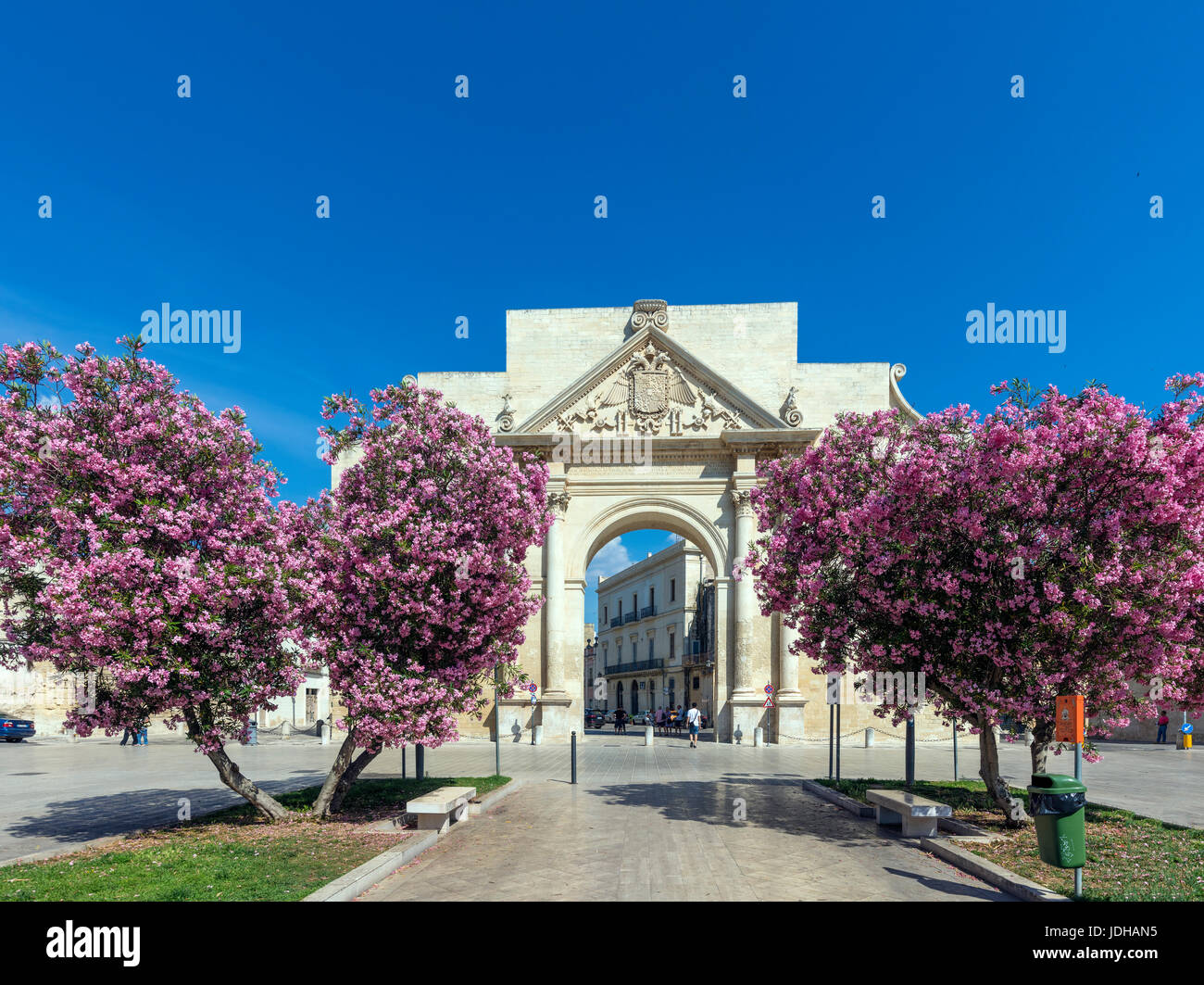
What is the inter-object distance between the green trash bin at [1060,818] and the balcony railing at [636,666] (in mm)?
50154

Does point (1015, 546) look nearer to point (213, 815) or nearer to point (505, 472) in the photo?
point (505, 472)

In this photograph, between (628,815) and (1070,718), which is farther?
(628,815)

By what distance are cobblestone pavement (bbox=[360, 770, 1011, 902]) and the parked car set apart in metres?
29.4

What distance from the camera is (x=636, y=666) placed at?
206ft

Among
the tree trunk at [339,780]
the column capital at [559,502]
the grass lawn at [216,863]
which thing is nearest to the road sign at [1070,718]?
the grass lawn at [216,863]

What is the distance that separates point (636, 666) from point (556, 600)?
33.0 metres

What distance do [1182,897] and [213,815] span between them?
1161cm

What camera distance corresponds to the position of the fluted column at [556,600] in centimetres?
3091

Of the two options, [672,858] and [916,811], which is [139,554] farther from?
[916,811]

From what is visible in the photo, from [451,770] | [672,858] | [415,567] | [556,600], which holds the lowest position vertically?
[451,770]

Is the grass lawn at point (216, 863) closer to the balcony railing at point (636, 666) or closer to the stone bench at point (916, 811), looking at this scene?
the stone bench at point (916, 811)

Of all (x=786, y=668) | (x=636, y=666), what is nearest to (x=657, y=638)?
(x=636, y=666)

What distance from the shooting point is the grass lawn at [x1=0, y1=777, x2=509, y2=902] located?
741cm
